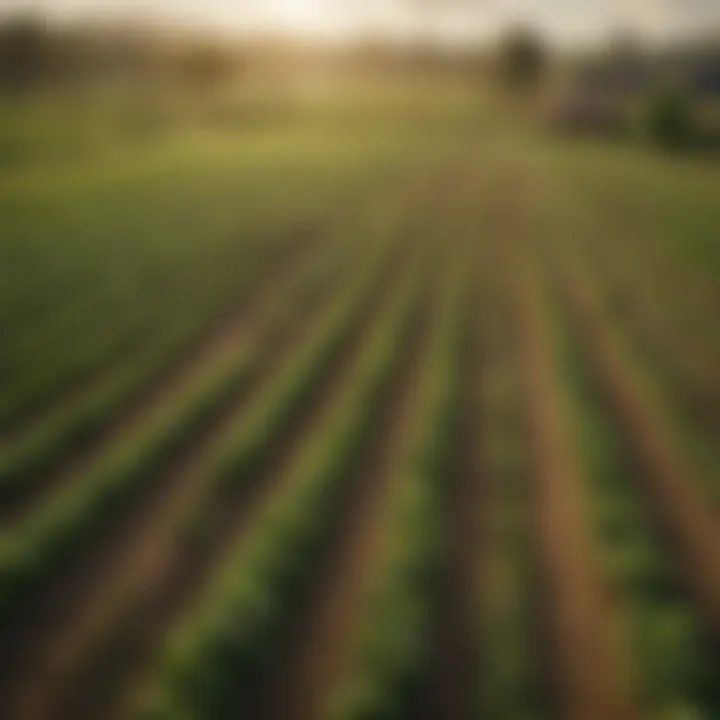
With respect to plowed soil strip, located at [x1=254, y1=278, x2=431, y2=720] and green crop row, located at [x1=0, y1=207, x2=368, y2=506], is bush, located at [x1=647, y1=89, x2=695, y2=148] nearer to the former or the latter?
green crop row, located at [x1=0, y1=207, x2=368, y2=506]

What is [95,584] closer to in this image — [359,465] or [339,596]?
[339,596]

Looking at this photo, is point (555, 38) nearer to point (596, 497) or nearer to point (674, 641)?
point (596, 497)

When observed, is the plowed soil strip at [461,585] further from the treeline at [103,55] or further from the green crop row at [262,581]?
the treeline at [103,55]

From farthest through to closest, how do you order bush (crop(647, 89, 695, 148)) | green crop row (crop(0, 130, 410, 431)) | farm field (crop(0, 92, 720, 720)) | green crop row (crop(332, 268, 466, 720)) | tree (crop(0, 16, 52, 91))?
bush (crop(647, 89, 695, 148)), tree (crop(0, 16, 52, 91)), green crop row (crop(0, 130, 410, 431)), farm field (crop(0, 92, 720, 720)), green crop row (crop(332, 268, 466, 720))

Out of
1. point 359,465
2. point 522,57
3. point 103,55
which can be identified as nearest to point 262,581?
point 359,465

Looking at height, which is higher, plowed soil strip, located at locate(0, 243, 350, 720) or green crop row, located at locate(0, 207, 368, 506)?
green crop row, located at locate(0, 207, 368, 506)

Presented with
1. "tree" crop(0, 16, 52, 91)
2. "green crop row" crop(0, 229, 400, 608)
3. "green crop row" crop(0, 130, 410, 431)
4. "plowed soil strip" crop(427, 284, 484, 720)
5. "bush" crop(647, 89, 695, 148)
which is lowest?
"plowed soil strip" crop(427, 284, 484, 720)

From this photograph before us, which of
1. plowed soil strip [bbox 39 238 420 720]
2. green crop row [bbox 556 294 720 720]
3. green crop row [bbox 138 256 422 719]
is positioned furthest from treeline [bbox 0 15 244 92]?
green crop row [bbox 556 294 720 720]
